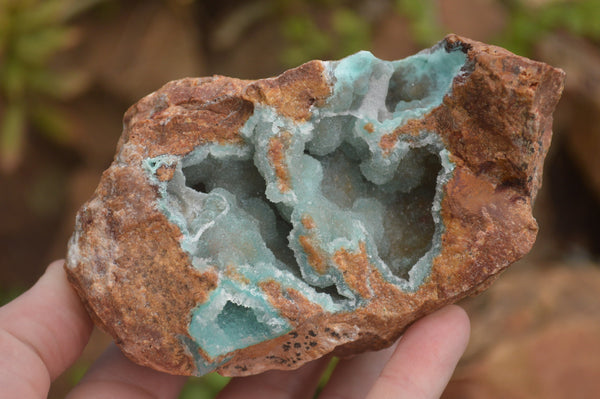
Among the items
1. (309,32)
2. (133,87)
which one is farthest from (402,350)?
(133,87)

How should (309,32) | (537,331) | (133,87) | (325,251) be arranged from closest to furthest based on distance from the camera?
(325,251), (537,331), (309,32), (133,87)

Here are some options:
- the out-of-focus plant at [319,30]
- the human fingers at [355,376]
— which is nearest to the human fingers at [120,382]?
the human fingers at [355,376]

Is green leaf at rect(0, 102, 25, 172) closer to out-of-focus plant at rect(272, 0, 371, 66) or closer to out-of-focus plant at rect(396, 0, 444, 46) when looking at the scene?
out-of-focus plant at rect(272, 0, 371, 66)

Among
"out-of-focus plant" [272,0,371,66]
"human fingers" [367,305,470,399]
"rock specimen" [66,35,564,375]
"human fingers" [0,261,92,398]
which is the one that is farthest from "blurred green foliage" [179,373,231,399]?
"out-of-focus plant" [272,0,371,66]

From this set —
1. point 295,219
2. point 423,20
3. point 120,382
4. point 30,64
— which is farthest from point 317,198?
point 30,64

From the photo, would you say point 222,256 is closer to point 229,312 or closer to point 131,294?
point 229,312

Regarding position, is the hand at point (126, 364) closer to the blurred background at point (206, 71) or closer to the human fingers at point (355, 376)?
the human fingers at point (355, 376)

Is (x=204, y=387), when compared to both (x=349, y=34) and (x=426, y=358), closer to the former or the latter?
(x=426, y=358)
